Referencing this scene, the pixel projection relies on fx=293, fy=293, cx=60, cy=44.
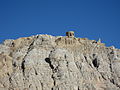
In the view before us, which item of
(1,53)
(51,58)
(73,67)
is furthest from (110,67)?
(1,53)

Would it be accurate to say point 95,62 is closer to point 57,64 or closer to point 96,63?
point 96,63

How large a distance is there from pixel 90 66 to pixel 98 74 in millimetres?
3728

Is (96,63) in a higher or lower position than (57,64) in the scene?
higher

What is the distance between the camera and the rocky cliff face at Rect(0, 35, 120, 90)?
66000 millimetres

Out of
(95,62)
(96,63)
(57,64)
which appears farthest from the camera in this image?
(95,62)

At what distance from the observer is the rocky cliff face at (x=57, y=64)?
66.0m

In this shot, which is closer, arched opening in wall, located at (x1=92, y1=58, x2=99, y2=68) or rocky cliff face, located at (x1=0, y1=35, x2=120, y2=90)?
rocky cliff face, located at (x1=0, y1=35, x2=120, y2=90)

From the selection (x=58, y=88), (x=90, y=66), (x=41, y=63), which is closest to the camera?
(x=58, y=88)

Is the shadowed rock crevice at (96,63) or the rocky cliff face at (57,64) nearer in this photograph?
the rocky cliff face at (57,64)

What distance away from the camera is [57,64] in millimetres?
70062

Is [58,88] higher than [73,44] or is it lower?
lower

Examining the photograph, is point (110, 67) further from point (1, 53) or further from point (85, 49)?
point (1, 53)

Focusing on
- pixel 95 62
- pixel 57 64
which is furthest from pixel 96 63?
pixel 57 64

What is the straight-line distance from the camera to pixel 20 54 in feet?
242
